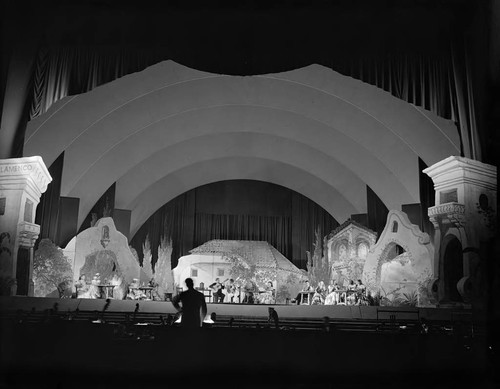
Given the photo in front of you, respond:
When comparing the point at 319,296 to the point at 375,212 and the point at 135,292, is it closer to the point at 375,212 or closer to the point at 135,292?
the point at 375,212

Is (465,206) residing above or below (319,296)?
above

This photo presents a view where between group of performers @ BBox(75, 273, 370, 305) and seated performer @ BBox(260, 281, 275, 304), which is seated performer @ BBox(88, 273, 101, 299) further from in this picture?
seated performer @ BBox(260, 281, 275, 304)

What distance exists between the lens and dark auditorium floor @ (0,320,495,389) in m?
8.34

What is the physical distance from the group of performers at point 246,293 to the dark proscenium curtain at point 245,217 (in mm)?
4436

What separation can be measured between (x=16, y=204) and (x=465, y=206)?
10146 mm

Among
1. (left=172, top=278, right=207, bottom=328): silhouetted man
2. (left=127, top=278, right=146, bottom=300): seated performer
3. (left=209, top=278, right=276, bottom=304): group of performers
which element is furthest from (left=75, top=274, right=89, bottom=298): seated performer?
(left=172, top=278, right=207, bottom=328): silhouetted man

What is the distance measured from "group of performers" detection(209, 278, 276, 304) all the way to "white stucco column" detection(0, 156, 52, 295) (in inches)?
363

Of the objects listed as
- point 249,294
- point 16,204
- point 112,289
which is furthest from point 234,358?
point 112,289

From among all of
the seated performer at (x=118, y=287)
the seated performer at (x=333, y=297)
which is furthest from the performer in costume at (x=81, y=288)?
the seated performer at (x=333, y=297)

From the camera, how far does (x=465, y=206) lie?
539 inches

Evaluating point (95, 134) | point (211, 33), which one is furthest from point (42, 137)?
point (211, 33)

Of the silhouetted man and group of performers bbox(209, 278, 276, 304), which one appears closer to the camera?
the silhouetted man

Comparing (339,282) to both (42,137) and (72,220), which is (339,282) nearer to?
(72,220)

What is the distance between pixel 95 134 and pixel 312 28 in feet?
39.8
